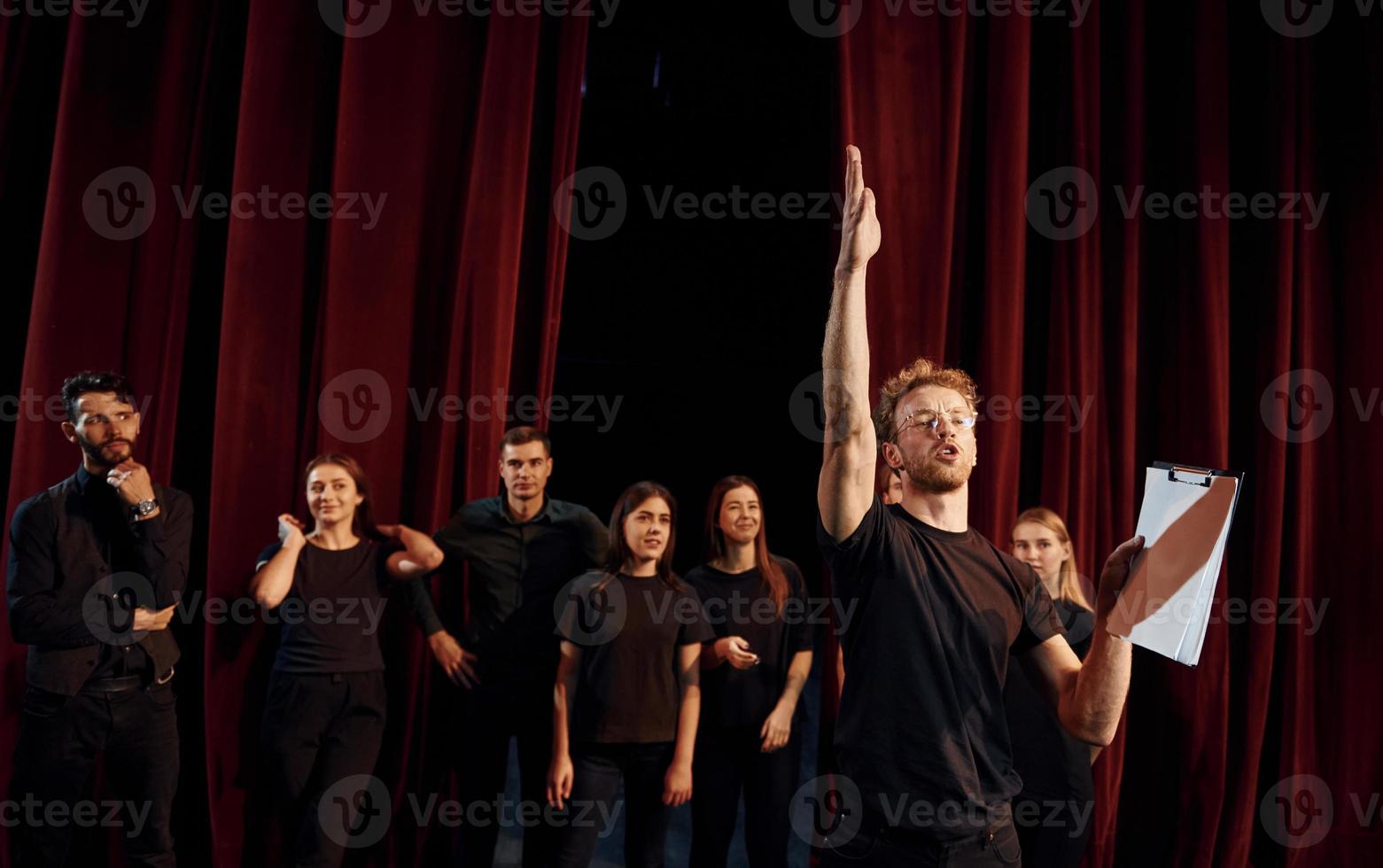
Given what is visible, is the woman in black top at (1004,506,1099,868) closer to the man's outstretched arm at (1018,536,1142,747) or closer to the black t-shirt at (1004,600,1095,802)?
the black t-shirt at (1004,600,1095,802)

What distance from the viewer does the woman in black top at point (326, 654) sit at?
2668 mm

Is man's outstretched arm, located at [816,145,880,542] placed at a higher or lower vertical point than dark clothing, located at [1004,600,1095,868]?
higher

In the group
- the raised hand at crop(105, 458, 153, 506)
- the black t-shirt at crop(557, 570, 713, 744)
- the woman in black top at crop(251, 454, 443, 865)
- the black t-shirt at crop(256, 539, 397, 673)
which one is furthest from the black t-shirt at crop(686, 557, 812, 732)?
the raised hand at crop(105, 458, 153, 506)

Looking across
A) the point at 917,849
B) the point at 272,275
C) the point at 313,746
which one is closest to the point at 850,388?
the point at 917,849

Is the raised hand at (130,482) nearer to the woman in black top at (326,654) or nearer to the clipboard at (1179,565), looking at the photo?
the woman in black top at (326,654)

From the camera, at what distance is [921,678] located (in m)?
1.53

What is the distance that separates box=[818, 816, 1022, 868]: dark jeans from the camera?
4.96ft

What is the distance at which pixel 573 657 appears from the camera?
2732 millimetres

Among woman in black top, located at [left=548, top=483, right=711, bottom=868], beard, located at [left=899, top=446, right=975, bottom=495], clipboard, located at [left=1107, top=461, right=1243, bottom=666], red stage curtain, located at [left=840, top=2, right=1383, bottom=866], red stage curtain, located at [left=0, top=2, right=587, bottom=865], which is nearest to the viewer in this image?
clipboard, located at [left=1107, top=461, right=1243, bottom=666]

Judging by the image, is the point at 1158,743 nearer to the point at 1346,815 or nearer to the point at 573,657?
the point at 1346,815

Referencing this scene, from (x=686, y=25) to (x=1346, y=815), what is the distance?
386 centimetres

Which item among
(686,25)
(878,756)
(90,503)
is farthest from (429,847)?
(686,25)

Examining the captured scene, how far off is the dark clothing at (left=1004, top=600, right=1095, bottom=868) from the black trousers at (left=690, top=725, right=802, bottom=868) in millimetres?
635

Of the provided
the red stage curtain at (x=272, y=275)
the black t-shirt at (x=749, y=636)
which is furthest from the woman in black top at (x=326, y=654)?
the black t-shirt at (x=749, y=636)
